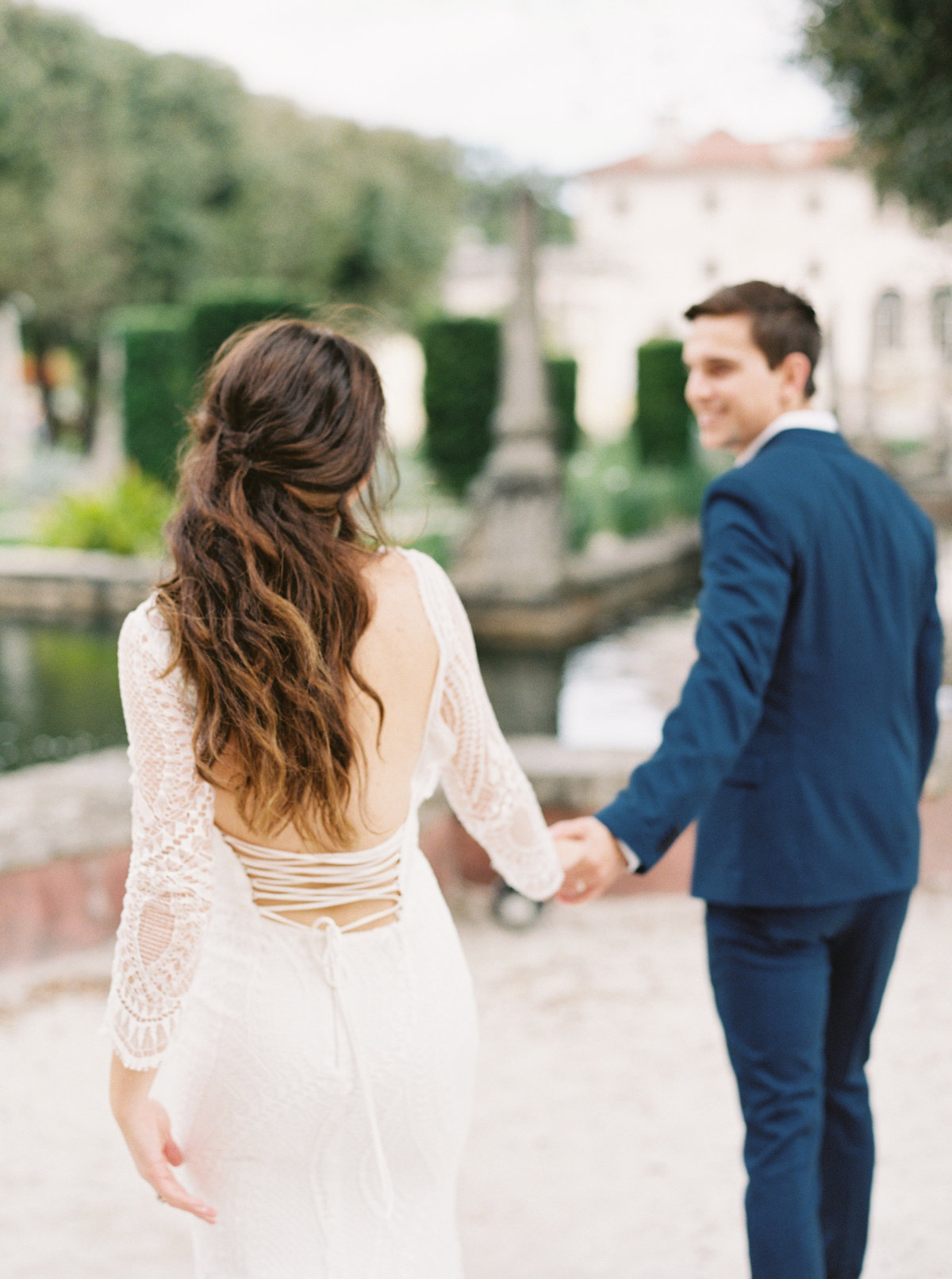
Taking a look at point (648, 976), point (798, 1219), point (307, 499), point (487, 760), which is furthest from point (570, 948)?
point (307, 499)

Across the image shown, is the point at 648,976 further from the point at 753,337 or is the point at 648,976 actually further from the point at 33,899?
the point at 753,337

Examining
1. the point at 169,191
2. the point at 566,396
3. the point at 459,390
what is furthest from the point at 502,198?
the point at 169,191

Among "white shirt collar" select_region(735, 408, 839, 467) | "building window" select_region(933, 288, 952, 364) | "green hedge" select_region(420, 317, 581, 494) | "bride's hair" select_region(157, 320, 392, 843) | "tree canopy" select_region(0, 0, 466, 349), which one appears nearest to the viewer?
"bride's hair" select_region(157, 320, 392, 843)

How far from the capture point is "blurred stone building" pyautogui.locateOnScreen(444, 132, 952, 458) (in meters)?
10.5

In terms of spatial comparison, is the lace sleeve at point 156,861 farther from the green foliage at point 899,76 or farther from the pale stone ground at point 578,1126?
the green foliage at point 899,76

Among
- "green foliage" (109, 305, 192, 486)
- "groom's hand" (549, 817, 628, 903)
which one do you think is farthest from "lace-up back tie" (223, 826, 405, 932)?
"green foliage" (109, 305, 192, 486)

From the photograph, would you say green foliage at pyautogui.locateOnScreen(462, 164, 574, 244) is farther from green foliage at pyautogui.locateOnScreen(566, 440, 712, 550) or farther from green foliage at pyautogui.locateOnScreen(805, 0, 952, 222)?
green foliage at pyautogui.locateOnScreen(805, 0, 952, 222)

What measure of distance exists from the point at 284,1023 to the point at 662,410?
20.6 metres

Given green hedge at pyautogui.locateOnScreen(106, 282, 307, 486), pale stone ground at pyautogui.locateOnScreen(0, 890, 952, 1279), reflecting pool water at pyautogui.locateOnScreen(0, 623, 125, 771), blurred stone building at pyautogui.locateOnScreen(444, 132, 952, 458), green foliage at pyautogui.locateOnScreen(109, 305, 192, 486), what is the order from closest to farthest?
pale stone ground at pyautogui.locateOnScreen(0, 890, 952, 1279), reflecting pool water at pyautogui.locateOnScreen(0, 623, 125, 771), blurred stone building at pyautogui.locateOnScreen(444, 132, 952, 458), green hedge at pyautogui.locateOnScreen(106, 282, 307, 486), green foliage at pyautogui.locateOnScreen(109, 305, 192, 486)

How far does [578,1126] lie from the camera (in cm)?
289

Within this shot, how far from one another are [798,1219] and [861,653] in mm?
835

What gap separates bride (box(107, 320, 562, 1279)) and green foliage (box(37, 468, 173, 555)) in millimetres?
10680

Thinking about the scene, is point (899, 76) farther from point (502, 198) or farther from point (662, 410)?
point (662, 410)

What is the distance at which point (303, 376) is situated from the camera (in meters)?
1.42
